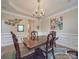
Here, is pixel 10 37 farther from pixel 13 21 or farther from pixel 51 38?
pixel 51 38

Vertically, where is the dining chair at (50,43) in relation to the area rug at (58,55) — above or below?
above

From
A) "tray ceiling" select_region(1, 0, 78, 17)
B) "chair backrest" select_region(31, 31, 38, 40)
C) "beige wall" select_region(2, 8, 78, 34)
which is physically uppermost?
"tray ceiling" select_region(1, 0, 78, 17)

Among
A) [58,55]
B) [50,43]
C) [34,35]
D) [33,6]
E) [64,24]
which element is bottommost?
[58,55]

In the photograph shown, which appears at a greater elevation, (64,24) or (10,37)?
(64,24)

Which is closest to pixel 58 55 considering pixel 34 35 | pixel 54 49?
pixel 54 49

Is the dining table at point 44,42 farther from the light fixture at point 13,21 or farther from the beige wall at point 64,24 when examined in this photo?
the light fixture at point 13,21

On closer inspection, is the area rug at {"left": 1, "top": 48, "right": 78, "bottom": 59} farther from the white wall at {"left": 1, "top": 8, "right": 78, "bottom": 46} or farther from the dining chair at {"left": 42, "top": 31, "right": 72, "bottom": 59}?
the white wall at {"left": 1, "top": 8, "right": 78, "bottom": 46}

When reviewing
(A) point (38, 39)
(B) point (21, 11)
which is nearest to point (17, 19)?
(B) point (21, 11)

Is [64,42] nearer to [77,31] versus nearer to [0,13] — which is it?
[77,31]

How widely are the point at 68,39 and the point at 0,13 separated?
35.9 inches

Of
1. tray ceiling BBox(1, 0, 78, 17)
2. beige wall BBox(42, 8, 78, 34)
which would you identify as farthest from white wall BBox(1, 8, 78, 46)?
tray ceiling BBox(1, 0, 78, 17)

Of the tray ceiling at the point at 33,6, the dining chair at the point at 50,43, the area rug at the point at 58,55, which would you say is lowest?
the area rug at the point at 58,55

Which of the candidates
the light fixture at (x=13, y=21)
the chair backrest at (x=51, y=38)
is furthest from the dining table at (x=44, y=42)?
the light fixture at (x=13, y=21)

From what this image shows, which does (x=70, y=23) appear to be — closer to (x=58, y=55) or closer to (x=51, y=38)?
(x=51, y=38)
